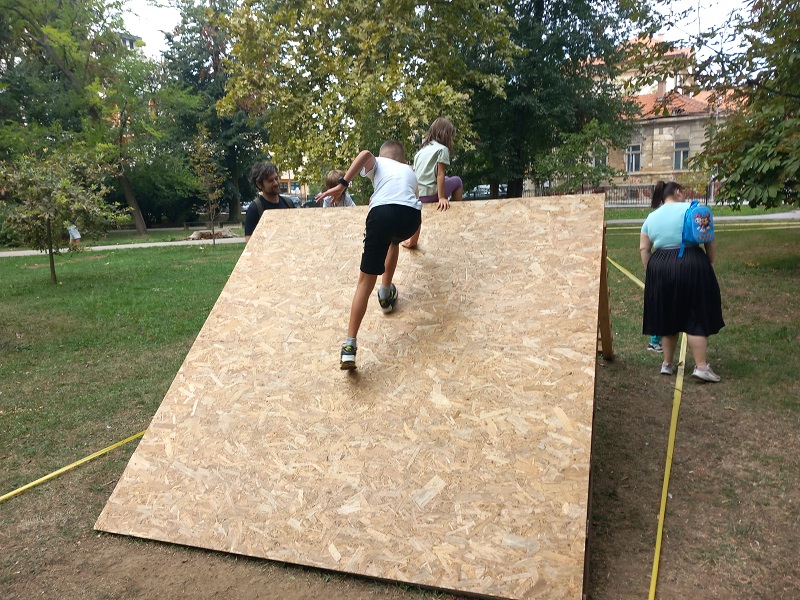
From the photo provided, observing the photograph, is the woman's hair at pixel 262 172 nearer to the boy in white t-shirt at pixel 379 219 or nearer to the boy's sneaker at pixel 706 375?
the boy in white t-shirt at pixel 379 219

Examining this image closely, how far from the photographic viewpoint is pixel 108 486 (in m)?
4.27

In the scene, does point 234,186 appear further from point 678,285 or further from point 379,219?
point 379,219

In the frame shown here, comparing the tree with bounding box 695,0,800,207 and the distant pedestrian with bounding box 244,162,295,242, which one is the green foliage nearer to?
the tree with bounding box 695,0,800,207

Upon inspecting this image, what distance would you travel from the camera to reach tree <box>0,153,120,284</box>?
12.7 meters

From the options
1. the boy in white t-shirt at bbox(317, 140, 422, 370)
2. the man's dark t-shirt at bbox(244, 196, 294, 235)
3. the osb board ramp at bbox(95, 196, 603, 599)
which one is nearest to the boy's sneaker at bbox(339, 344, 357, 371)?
the boy in white t-shirt at bbox(317, 140, 422, 370)

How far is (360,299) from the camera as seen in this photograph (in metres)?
3.93

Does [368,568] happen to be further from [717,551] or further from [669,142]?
[669,142]

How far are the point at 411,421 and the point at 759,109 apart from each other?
31.0 feet

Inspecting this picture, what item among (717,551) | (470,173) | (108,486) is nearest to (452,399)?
(717,551)

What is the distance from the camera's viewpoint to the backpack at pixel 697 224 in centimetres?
514

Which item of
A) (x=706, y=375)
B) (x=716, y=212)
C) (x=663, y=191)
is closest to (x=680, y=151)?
(x=716, y=212)

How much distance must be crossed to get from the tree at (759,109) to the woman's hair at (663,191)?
10.3ft

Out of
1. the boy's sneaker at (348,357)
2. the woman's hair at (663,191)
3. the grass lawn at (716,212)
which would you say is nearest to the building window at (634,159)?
the grass lawn at (716,212)

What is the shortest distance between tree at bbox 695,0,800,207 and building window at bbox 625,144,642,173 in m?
37.4
